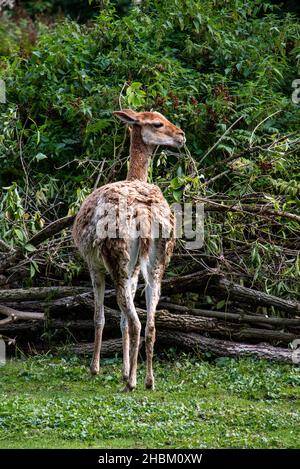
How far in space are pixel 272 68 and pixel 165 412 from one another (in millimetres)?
5366

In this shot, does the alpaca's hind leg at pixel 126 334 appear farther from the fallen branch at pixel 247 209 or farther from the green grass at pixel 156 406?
the fallen branch at pixel 247 209

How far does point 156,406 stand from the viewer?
734 cm

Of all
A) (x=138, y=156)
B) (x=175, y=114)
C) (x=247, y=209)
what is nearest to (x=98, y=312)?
(x=138, y=156)

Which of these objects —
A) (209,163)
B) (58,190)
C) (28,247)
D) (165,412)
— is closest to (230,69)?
(209,163)

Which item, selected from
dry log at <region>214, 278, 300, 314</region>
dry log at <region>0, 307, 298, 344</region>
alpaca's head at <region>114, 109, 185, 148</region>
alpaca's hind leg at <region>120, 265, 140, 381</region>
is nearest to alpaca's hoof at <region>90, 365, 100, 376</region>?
alpaca's hind leg at <region>120, 265, 140, 381</region>

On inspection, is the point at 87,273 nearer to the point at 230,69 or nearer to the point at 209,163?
the point at 209,163

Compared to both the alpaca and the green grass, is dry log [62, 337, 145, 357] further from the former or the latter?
the alpaca

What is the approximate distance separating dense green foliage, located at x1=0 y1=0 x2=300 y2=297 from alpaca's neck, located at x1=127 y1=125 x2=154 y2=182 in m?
0.32

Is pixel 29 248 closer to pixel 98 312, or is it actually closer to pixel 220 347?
pixel 98 312

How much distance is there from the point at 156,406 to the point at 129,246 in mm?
1372

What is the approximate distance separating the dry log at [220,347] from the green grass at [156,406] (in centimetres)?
11

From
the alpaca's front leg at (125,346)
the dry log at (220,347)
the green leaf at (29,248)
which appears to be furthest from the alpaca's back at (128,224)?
the dry log at (220,347)

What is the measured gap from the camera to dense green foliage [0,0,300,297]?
9.70 m

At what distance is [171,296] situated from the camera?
32.4 ft
